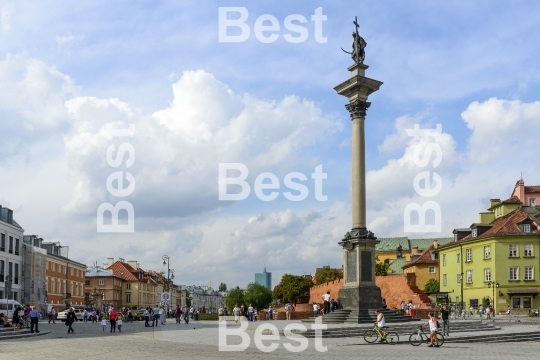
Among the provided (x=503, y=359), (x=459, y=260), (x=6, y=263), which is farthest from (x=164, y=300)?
(x=459, y=260)

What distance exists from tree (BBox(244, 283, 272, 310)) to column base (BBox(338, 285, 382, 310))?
8880cm

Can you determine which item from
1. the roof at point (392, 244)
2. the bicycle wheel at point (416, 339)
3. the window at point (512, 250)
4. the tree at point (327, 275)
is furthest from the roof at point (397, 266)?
the bicycle wheel at point (416, 339)

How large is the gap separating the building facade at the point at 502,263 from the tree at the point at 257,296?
170 ft

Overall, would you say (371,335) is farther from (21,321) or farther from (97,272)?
(97,272)

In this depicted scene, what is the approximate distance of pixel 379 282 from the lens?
79438mm

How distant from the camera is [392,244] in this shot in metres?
155

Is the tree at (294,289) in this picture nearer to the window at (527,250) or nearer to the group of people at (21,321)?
the window at (527,250)

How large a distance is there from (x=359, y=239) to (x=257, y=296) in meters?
92.1

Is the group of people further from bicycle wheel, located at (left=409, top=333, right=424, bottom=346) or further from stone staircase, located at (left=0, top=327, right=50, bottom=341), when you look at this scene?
bicycle wheel, located at (left=409, top=333, right=424, bottom=346)

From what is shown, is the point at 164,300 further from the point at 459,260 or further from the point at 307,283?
the point at 307,283

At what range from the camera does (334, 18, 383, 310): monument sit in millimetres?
37969

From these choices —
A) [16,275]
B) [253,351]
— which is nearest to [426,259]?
[16,275]

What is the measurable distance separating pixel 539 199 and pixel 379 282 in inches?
1465

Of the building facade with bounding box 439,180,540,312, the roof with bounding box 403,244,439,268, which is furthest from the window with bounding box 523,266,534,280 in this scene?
the roof with bounding box 403,244,439,268
